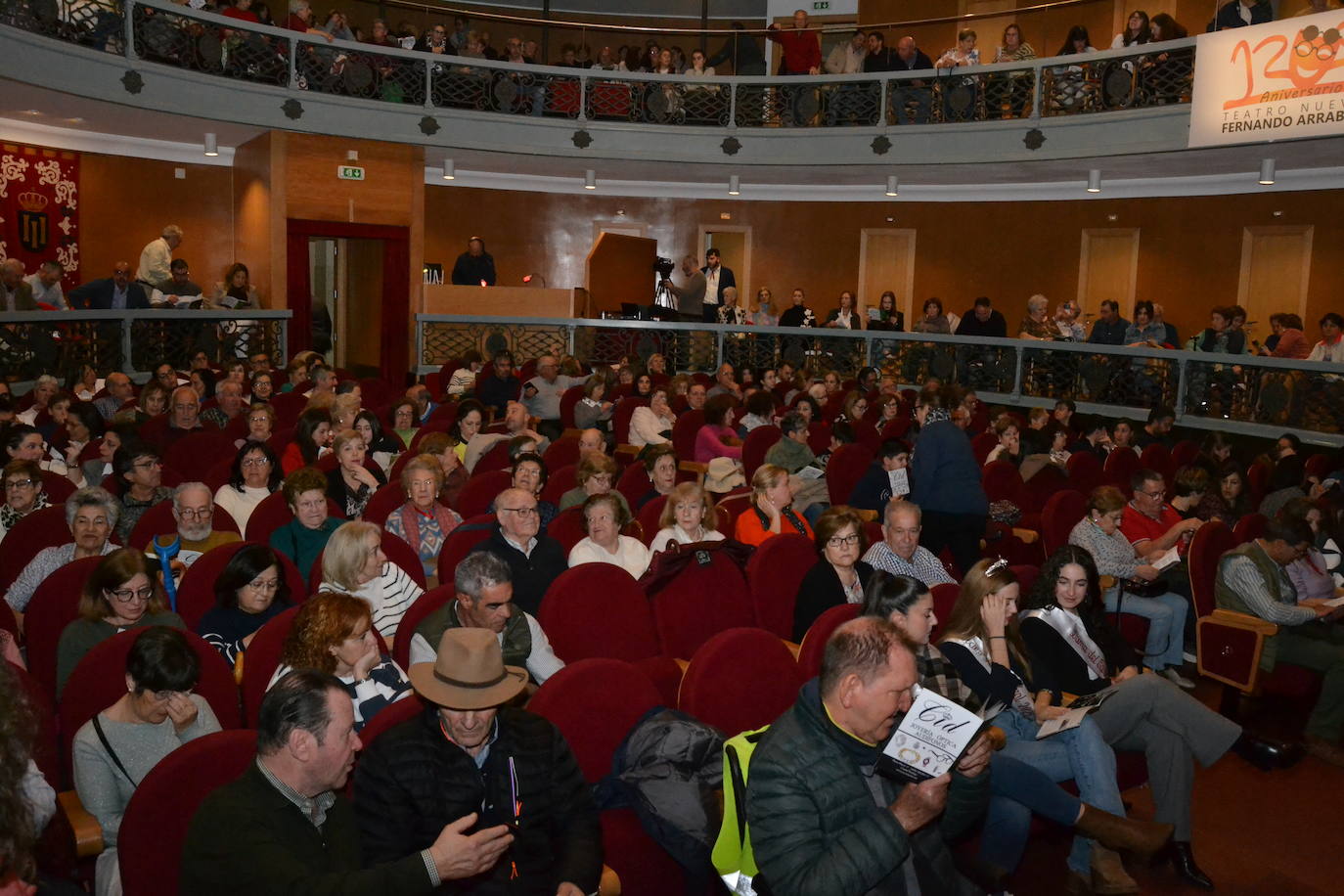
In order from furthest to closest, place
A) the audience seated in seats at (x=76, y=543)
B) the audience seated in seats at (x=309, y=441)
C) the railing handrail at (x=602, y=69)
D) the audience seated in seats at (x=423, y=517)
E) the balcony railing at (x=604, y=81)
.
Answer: the railing handrail at (x=602, y=69) → the balcony railing at (x=604, y=81) → the audience seated in seats at (x=309, y=441) → the audience seated in seats at (x=423, y=517) → the audience seated in seats at (x=76, y=543)

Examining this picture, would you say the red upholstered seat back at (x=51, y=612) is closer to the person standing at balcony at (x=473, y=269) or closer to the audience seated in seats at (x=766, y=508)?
the audience seated in seats at (x=766, y=508)

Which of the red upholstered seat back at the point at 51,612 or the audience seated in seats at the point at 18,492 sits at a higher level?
the audience seated in seats at the point at 18,492

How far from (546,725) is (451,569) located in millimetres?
2138

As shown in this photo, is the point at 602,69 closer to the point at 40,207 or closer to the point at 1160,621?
the point at 40,207

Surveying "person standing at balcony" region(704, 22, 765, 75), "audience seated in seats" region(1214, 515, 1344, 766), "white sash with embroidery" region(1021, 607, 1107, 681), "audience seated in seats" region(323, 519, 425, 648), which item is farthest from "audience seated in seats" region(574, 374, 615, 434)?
"person standing at balcony" region(704, 22, 765, 75)

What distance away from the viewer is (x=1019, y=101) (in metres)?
13.5

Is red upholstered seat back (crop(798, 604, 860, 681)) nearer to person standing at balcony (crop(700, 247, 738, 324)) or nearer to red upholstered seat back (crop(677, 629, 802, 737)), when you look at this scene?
red upholstered seat back (crop(677, 629, 802, 737))

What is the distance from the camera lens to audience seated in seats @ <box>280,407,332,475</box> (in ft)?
22.8

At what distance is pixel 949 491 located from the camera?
6.29m

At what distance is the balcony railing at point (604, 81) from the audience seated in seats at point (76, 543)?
814cm

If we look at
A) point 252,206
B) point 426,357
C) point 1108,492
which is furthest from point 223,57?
point 1108,492

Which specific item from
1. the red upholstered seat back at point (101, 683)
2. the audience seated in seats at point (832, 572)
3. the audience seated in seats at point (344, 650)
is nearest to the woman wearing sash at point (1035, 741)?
the audience seated in seats at point (832, 572)

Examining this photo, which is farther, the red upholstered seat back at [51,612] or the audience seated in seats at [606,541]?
the audience seated in seats at [606,541]

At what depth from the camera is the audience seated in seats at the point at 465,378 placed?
11.6 metres
